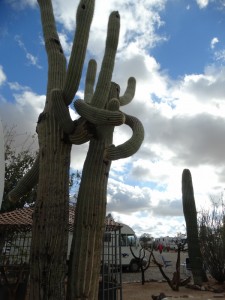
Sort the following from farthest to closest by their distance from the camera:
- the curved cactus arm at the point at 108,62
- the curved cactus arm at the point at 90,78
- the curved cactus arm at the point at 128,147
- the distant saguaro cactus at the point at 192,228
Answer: the distant saguaro cactus at the point at 192,228 → the curved cactus arm at the point at 90,78 → the curved cactus arm at the point at 108,62 → the curved cactus arm at the point at 128,147

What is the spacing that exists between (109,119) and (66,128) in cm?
56

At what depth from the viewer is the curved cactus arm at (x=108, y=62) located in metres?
4.16

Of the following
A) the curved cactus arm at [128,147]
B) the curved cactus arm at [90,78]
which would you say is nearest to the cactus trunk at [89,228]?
the curved cactus arm at [128,147]

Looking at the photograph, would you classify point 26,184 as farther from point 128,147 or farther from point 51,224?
point 128,147

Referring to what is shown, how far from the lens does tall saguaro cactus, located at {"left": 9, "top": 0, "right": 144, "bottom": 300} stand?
352 centimetres

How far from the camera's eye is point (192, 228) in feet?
40.1

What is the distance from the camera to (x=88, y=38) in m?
4.20

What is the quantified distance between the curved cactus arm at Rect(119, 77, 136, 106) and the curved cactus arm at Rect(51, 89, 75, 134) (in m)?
1.56

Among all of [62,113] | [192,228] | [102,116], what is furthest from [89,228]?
[192,228]

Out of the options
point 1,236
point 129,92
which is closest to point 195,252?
point 1,236

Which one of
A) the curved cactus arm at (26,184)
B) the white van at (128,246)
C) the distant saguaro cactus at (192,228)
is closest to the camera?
the curved cactus arm at (26,184)

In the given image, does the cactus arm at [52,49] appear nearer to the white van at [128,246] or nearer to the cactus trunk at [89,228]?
the cactus trunk at [89,228]

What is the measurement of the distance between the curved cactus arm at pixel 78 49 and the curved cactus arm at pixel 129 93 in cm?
143

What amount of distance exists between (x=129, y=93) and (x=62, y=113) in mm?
2046
